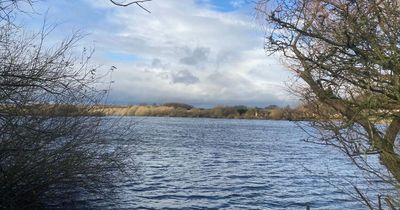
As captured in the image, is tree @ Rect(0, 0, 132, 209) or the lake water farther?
the lake water

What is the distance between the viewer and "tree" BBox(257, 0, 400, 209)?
5762 mm

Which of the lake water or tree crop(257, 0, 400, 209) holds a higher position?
tree crop(257, 0, 400, 209)

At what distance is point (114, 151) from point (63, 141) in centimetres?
251

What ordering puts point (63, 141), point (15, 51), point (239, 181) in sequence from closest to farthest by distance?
point (15, 51)
point (63, 141)
point (239, 181)

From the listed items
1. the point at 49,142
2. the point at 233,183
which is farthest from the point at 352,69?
the point at 233,183

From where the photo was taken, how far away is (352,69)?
621 centimetres

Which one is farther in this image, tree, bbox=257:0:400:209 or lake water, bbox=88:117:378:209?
lake water, bbox=88:117:378:209

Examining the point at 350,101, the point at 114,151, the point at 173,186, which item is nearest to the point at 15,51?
the point at 114,151

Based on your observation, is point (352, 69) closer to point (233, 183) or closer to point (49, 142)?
point (49, 142)

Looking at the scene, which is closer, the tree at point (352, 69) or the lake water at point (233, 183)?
the tree at point (352, 69)

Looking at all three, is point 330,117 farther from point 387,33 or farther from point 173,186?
point 173,186

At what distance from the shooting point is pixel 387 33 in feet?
18.6

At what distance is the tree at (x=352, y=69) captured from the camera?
5.76m

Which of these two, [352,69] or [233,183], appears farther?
[233,183]
